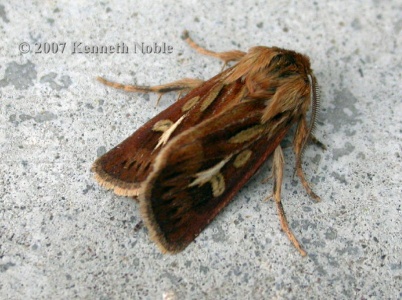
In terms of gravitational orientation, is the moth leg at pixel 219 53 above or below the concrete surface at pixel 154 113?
above

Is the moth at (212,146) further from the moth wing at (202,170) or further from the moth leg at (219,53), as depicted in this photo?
the moth leg at (219,53)

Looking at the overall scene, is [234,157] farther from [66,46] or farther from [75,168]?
[66,46]

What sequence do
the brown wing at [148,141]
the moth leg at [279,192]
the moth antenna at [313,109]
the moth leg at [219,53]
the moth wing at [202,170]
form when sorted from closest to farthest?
the moth wing at [202,170], the brown wing at [148,141], the moth leg at [279,192], the moth antenna at [313,109], the moth leg at [219,53]

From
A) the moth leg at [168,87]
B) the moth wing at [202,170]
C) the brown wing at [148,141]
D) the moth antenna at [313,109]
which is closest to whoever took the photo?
the moth wing at [202,170]

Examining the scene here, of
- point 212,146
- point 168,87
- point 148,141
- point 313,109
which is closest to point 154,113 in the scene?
point 168,87

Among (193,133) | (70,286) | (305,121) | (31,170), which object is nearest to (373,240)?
(305,121)

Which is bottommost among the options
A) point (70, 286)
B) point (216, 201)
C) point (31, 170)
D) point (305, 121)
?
point (70, 286)

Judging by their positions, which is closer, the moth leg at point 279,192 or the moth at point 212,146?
the moth at point 212,146

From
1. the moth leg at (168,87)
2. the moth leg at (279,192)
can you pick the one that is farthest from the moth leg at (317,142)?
the moth leg at (168,87)
